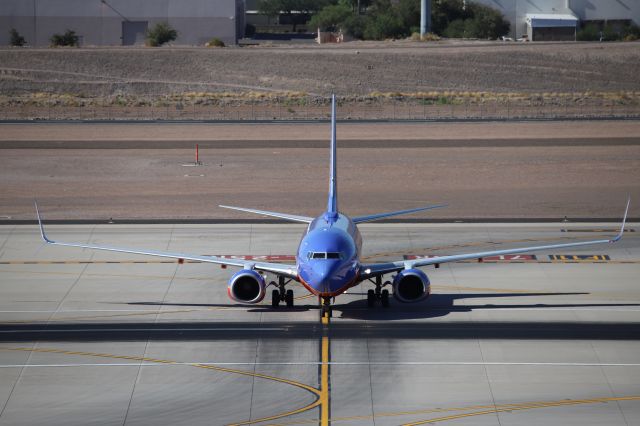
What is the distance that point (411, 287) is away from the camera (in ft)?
129

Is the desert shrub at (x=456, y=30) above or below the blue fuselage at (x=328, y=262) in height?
above

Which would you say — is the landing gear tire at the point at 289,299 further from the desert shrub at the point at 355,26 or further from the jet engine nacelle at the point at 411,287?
the desert shrub at the point at 355,26

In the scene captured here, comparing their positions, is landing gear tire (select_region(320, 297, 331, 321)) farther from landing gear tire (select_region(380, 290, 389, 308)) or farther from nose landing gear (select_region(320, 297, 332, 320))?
landing gear tire (select_region(380, 290, 389, 308))

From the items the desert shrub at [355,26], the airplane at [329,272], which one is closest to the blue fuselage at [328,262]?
the airplane at [329,272]

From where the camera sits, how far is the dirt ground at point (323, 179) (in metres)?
62.1

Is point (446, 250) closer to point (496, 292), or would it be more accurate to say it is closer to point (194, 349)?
point (496, 292)

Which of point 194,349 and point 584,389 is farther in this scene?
point 194,349

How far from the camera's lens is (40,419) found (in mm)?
29844

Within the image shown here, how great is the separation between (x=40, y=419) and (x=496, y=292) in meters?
20.0

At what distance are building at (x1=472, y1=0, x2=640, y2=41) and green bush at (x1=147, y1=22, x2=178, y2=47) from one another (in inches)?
1902

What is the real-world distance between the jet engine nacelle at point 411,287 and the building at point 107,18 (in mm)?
131273

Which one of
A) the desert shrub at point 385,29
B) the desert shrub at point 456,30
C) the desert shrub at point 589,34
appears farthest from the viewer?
the desert shrub at point 385,29

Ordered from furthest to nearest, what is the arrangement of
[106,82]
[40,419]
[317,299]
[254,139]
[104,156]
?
[106,82], [254,139], [104,156], [317,299], [40,419]

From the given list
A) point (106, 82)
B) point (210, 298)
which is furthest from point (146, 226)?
point (106, 82)
